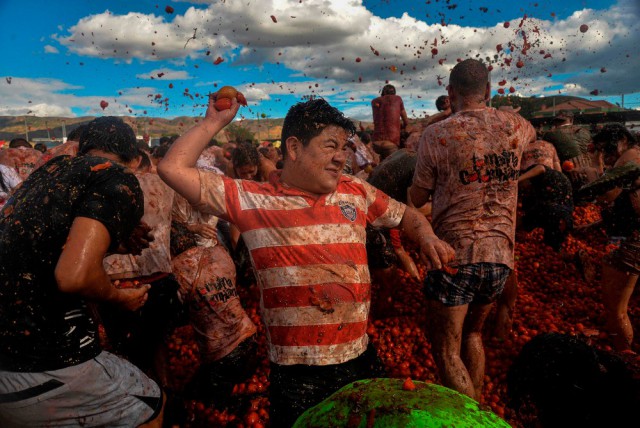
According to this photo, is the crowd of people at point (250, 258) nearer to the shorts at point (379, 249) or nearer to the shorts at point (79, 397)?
the shorts at point (79, 397)

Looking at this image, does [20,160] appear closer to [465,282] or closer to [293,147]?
[293,147]

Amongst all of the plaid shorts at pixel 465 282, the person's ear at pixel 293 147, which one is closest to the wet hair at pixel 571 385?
the plaid shorts at pixel 465 282

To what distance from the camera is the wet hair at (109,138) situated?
2.56 meters

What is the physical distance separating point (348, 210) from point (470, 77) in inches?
67.9

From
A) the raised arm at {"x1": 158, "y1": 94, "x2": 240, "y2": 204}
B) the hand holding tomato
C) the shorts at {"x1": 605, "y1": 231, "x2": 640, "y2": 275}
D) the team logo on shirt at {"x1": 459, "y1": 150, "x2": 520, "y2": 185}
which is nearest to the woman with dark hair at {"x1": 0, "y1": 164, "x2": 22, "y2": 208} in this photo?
the hand holding tomato

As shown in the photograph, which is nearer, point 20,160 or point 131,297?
point 131,297

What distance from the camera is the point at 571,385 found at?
4.92 feet

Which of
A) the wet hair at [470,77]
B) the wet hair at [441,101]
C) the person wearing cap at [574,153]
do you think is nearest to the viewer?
the wet hair at [470,77]

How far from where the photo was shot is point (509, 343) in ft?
14.1

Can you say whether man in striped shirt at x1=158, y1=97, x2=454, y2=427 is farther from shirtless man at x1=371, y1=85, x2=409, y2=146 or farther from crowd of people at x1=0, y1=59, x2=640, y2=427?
shirtless man at x1=371, y1=85, x2=409, y2=146

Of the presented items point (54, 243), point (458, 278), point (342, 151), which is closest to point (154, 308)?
point (54, 243)

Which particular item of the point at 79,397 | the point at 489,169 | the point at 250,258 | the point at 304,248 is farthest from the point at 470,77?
the point at 79,397

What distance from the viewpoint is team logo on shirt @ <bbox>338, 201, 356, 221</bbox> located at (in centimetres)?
214

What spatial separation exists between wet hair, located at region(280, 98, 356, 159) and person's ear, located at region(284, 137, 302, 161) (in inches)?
0.9
